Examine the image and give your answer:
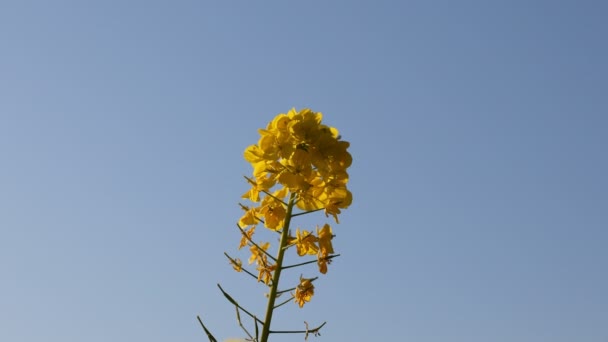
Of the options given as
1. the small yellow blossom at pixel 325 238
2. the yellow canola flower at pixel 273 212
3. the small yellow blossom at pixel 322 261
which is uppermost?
the yellow canola flower at pixel 273 212

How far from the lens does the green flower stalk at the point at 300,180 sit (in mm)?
5652

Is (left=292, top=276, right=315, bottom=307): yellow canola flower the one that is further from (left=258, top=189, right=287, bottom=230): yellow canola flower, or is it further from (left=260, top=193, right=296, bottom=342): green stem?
(left=258, top=189, right=287, bottom=230): yellow canola flower

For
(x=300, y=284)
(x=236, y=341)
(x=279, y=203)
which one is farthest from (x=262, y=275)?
(x=236, y=341)

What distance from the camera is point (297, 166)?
5.71m

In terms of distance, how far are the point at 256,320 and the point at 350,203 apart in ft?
5.09

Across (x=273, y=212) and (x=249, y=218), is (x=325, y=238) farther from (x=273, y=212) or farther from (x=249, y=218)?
(x=249, y=218)

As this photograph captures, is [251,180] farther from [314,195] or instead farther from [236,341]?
[236,341]

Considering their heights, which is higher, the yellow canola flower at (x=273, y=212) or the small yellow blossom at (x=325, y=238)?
the yellow canola flower at (x=273, y=212)

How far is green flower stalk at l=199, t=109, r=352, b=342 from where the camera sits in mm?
5652

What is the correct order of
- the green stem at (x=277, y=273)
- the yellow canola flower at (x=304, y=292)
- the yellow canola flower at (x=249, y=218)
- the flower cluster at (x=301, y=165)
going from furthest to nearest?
the yellow canola flower at (x=249, y=218)
the flower cluster at (x=301, y=165)
the yellow canola flower at (x=304, y=292)
the green stem at (x=277, y=273)

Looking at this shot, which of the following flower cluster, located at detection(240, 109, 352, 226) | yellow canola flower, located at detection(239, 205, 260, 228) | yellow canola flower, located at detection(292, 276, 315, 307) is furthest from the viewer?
yellow canola flower, located at detection(239, 205, 260, 228)

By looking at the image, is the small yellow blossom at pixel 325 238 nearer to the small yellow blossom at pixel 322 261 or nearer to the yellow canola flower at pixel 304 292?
the small yellow blossom at pixel 322 261

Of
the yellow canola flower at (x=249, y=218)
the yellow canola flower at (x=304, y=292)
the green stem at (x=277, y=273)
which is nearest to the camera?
the green stem at (x=277, y=273)

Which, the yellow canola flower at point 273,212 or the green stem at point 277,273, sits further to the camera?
the yellow canola flower at point 273,212
